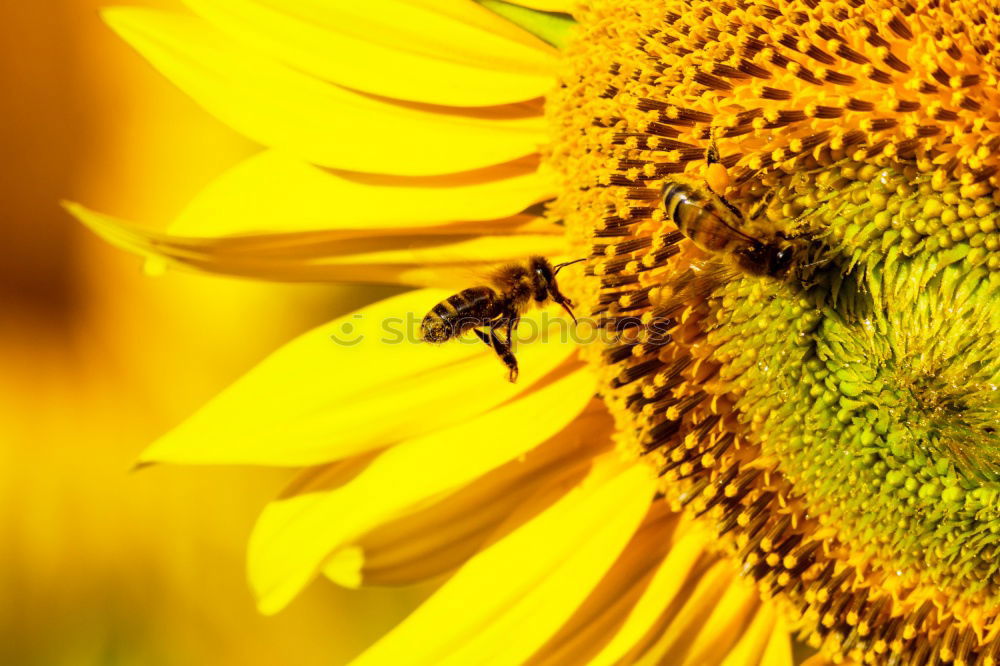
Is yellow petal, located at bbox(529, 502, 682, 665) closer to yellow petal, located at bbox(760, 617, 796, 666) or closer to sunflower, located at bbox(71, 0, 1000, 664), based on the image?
sunflower, located at bbox(71, 0, 1000, 664)

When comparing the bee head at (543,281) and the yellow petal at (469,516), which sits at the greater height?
the bee head at (543,281)

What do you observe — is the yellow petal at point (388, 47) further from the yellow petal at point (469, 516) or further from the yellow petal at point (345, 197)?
the yellow petal at point (469, 516)

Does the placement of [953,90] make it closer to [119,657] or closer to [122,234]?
[122,234]

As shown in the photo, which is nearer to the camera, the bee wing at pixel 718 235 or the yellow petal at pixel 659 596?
the bee wing at pixel 718 235

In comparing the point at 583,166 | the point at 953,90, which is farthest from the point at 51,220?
the point at 953,90

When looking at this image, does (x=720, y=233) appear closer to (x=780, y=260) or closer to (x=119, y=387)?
(x=780, y=260)

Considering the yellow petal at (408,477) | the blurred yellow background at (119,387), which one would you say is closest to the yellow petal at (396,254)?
the yellow petal at (408,477)

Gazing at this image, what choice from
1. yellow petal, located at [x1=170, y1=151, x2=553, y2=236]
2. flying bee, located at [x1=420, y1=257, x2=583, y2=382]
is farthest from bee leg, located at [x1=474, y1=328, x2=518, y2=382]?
yellow petal, located at [x1=170, y1=151, x2=553, y2=236]
